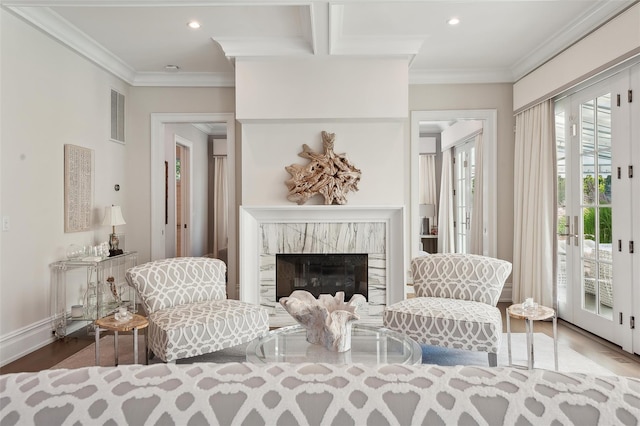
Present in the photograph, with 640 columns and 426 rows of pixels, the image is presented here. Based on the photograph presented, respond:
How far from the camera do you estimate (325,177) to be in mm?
4227

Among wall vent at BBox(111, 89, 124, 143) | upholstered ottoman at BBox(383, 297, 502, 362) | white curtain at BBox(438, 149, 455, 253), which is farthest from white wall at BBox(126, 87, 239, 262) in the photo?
white curtain at BBox(438, 149, 455, 253)

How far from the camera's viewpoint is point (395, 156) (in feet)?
14.2

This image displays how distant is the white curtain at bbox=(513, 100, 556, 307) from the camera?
4258 mm

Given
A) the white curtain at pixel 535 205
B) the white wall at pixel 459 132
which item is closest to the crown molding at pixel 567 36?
the white curtain at pixel 535 205

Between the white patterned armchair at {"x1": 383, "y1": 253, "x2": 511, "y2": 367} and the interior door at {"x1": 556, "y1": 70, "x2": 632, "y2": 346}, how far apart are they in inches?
41.8

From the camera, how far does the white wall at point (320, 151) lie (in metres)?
4.31

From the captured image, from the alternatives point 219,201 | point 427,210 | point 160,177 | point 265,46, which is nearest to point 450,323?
point 265,46

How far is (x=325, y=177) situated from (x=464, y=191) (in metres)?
3.55

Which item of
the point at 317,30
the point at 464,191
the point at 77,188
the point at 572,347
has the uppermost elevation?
the point at 317,30

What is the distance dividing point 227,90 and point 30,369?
3.50m

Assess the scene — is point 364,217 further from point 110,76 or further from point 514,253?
point 110,76

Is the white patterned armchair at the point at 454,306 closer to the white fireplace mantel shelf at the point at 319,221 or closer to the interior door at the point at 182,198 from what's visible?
the white fireplace mantel shelf at the point at 319,221

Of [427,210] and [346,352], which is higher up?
[427,210]

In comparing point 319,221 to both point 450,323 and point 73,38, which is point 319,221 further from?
point 73,38
